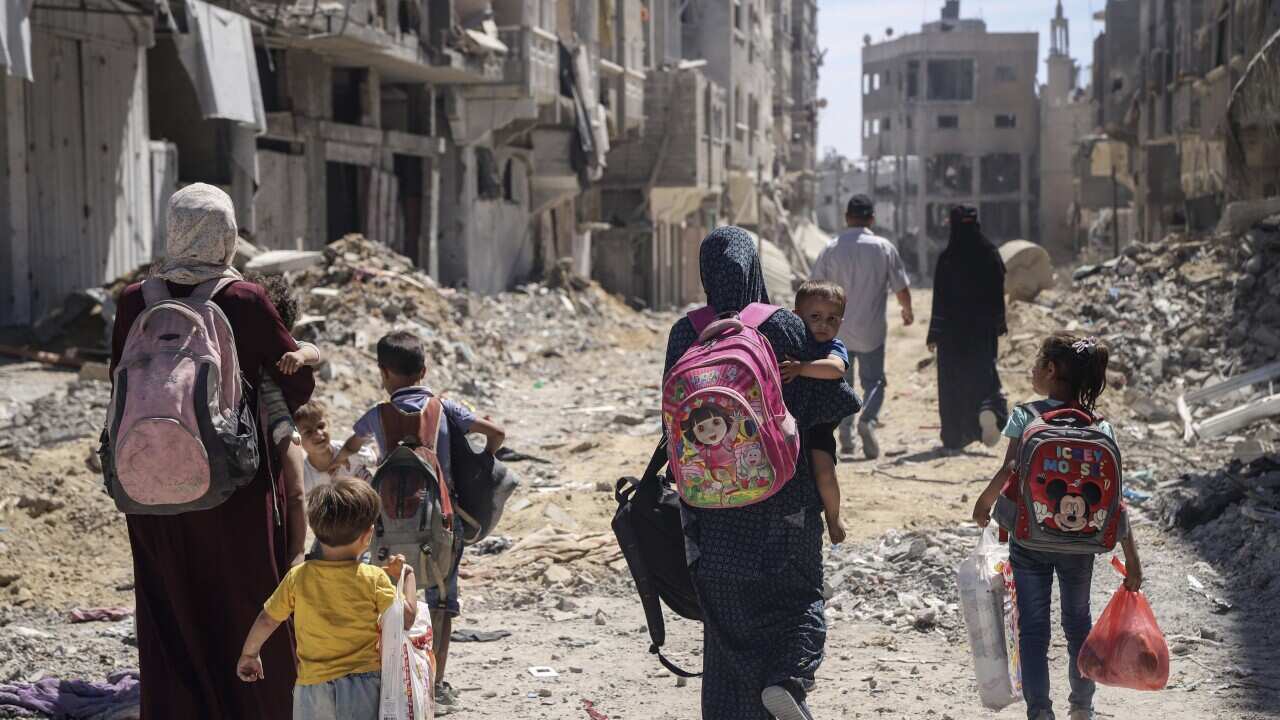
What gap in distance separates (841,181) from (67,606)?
68381 millimetres

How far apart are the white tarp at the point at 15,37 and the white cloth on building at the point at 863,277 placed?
5749 mm

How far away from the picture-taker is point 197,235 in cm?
358

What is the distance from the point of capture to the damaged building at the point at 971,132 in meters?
55.8

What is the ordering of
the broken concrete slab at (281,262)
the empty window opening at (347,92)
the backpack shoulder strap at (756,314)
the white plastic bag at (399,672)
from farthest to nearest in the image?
the empty window opening at (347,92) → the broken concrete slab at (281,262) → the backpack shoulder strap at (756,314) → the white plastic bag at (399,672)

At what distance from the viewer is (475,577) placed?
7.08m

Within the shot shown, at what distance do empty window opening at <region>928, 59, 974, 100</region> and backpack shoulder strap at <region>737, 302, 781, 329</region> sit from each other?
54822 mm

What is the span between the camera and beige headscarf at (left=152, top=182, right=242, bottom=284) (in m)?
3.57

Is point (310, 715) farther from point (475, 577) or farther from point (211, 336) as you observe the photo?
point (475, 577)

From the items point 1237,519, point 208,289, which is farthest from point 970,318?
point 208,289

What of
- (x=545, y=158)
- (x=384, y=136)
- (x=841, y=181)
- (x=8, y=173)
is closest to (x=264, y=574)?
(x=8, y=173)

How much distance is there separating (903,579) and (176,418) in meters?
4.08

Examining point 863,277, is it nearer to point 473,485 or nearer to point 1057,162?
point 473,485

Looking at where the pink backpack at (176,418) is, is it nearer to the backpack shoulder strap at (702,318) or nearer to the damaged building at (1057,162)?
the backpack shoulder strap at (702,318)

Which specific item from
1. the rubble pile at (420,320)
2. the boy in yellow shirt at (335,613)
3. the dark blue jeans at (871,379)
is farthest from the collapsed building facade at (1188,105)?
the boy in yellow shirt at (335,613)
